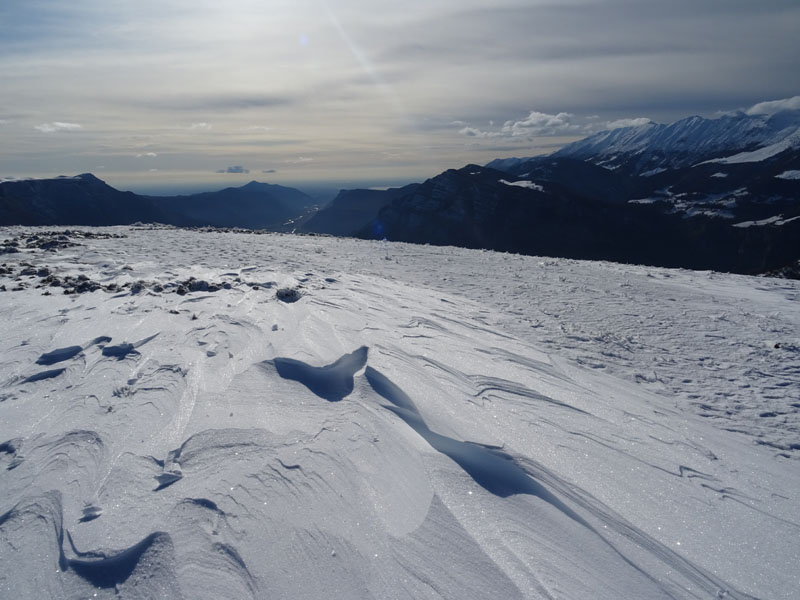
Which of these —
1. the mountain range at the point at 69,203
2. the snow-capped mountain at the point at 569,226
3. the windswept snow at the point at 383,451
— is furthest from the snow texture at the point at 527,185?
the windswept snow at the point at 383,451

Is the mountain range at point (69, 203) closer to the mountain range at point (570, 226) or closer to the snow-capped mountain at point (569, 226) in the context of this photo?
the mountain range at point (570, 226)

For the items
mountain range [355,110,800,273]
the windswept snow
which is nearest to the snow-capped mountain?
mountain range [355,110,800,273]

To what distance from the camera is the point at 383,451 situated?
371 centimetres

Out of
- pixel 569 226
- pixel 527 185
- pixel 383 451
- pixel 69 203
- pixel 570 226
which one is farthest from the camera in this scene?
pixel 527 185

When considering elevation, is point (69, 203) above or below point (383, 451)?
above

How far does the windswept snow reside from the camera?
2.69 metres

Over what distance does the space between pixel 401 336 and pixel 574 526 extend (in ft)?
12.9

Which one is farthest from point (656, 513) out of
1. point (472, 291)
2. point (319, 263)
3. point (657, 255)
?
point (657, 255)

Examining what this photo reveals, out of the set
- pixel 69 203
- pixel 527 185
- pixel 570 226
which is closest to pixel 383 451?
pixel 570 226

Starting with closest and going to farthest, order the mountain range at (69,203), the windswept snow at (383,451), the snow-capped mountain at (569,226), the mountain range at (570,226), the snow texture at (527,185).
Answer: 1. the windswept snow at (383,451)
2. the mountain range at (69,203)
3. the mountain range at (570,226)
4. the snow-capped mountain at (569,226)
5. the snow texture at (527,185)

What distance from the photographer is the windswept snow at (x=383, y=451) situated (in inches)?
106

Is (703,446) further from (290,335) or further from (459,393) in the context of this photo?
(290,335)

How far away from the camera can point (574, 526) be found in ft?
10.3

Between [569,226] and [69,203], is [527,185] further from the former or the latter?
[69,203]
